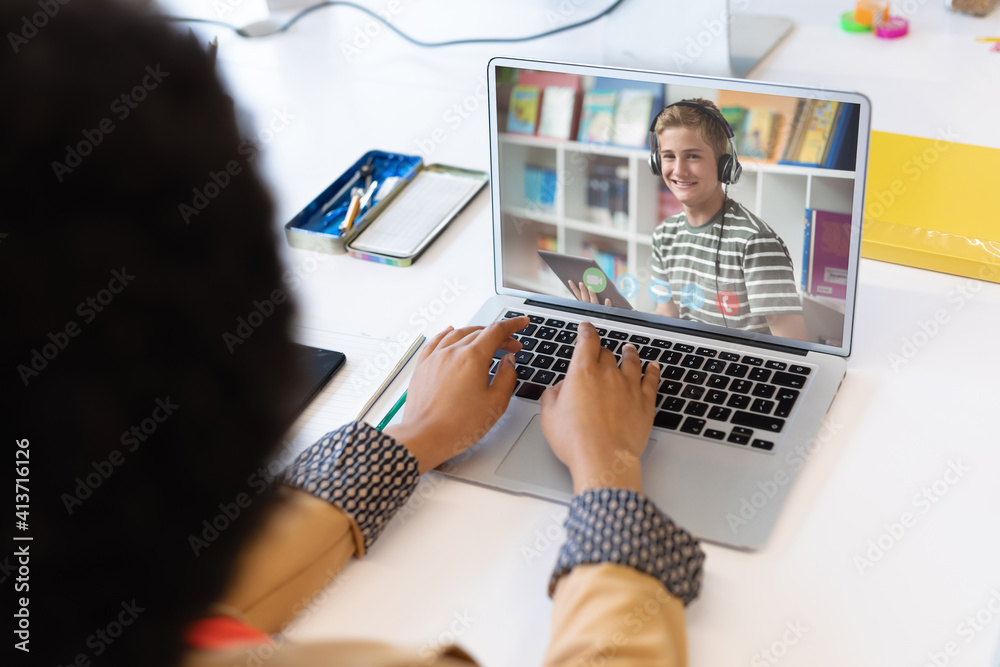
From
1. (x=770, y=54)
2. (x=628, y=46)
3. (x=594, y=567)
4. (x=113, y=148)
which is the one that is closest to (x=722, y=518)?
(x=594, y=567)

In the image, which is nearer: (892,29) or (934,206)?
(934,206)

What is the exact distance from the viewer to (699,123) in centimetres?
83

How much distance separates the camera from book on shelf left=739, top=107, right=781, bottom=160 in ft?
2.60

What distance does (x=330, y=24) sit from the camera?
69.1 inches

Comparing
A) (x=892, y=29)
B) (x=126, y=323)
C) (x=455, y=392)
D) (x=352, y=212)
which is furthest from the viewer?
(x=892, y=29)

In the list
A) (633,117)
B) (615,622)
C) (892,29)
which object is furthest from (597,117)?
(892,29)

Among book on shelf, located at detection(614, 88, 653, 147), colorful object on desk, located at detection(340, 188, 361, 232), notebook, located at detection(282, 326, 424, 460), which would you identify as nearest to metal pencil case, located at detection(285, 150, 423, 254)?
colorful object on desk, located at detection(340, 188, 361, 232)

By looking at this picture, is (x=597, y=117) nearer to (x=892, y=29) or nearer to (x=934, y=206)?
(x=934, y=206)

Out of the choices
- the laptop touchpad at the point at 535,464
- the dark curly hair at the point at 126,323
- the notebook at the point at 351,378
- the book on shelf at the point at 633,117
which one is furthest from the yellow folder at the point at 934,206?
the dark curly hair at the point at 126,323

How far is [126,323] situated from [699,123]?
616mm

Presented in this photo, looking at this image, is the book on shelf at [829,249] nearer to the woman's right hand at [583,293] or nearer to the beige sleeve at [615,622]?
the woman's right hand at [583,293]

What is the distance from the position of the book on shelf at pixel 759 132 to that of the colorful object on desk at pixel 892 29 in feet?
2.68

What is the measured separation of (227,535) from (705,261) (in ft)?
1.84

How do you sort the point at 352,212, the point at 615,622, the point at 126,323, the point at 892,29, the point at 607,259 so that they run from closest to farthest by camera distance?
the point at 126,323 < the point at 615,622 < the point at 607,259 < the point at 352,212 < the point at 892,29
